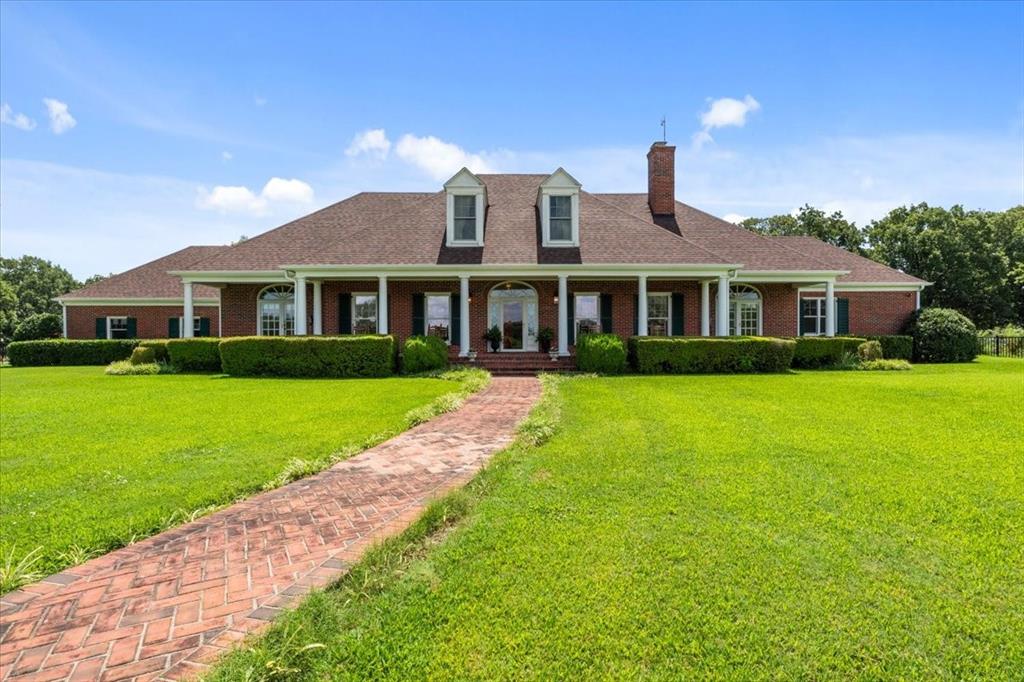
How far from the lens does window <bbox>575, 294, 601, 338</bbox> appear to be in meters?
19.3

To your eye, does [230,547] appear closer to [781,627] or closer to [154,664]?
[154,664]

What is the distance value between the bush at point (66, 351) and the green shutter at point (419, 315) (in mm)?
13568

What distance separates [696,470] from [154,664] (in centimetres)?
461

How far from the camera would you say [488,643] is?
2543mm

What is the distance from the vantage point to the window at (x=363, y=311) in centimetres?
1961

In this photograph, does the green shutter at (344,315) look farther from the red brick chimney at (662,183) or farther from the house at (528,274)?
the red brick chimney at (662,183)

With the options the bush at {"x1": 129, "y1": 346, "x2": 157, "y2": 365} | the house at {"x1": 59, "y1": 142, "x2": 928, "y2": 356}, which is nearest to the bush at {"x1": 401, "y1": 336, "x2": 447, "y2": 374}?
the house at {"x1": 59, "y1": 142, "x2": 928, "y2": 356}

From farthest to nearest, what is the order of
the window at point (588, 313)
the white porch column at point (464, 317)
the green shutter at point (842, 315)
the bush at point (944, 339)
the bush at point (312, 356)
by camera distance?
the green shutter at point (842, 315) → the bush at point (944, 339) → the window at point (588, 313) → the white porch column at point (464, 317) → the bush at point (312, 356)

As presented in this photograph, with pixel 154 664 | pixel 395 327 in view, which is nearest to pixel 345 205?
pixel 395 327

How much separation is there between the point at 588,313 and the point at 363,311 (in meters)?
8.58

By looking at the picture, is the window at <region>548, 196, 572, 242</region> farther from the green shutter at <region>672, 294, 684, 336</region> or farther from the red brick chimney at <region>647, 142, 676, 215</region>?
the red brick chimney at <region>647, 142, 676, 215</region>

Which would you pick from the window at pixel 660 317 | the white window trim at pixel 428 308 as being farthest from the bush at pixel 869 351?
the white window trim at pixel 428 308

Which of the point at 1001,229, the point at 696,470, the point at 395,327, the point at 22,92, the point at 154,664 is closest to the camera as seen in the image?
the point at 154,664

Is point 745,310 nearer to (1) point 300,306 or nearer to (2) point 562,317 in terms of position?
(2) point 562,317
